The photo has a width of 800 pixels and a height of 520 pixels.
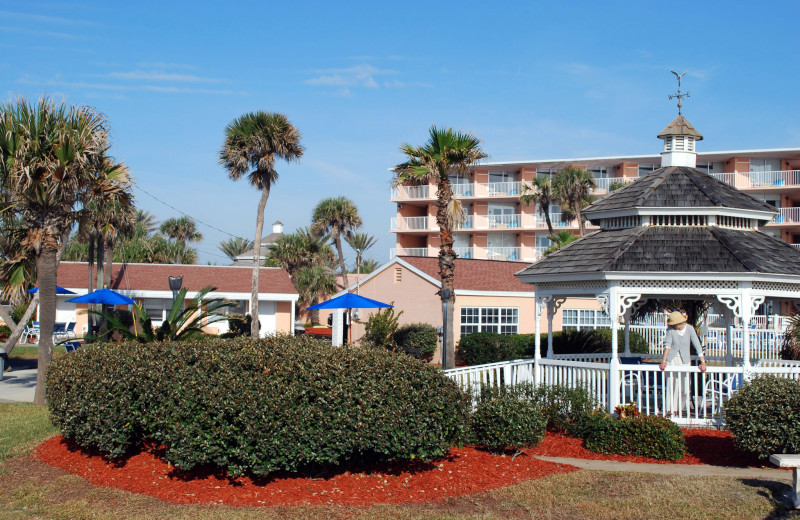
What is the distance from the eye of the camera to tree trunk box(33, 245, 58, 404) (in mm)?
15047

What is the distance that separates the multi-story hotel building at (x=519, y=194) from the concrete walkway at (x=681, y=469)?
3785 centimetres

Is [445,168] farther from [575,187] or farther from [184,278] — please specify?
[575,187]

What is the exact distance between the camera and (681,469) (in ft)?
32.4

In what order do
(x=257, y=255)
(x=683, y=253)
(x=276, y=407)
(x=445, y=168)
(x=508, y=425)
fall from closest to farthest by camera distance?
(x=276, y=407), (x=508, y=425), (x=683, y=253), (x=445, y=168), (x=257, y=255)

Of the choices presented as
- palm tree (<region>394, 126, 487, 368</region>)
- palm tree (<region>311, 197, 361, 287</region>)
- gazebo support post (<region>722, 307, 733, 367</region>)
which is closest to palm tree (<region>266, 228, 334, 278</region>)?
palm tree (<region>311, 197, 361, 287</region>)

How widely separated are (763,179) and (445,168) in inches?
1407

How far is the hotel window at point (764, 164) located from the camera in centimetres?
4862

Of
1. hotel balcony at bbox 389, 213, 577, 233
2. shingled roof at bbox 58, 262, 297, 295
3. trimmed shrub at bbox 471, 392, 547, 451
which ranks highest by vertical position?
hotel balcony at bbox 389, 213, 577, 233

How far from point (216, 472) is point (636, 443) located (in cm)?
585

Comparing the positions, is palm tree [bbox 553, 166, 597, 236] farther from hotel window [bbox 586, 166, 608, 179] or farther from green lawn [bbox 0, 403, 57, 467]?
green lawn [bbox 0, 403, 57, 467]

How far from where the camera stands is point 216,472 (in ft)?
29.4

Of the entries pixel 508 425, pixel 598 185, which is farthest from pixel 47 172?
pixel 598 185

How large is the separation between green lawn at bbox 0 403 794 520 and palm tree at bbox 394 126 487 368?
10.5 meters

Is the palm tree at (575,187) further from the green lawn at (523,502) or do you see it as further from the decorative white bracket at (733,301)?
the green lawn at (523,502)
